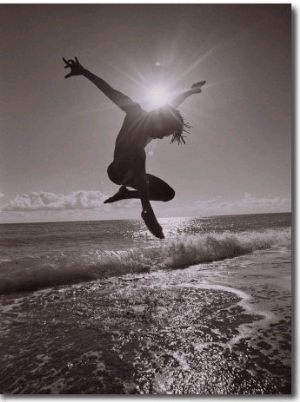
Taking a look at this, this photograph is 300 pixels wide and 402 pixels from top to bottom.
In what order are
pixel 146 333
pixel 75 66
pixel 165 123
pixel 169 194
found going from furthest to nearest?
pixel 146 333 → pixel 169 194 → pixel 75 66 → pixel 165 123

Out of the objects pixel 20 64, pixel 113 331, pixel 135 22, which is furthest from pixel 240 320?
pixel 20 64

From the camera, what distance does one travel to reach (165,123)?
3.92ft

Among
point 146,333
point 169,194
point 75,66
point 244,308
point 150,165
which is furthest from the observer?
point 244,308

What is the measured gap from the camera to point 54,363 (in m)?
2.05

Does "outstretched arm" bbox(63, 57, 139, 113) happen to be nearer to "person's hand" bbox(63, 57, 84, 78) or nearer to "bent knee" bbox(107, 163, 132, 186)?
"person's hand" bbox(63, 57, 84, 78)

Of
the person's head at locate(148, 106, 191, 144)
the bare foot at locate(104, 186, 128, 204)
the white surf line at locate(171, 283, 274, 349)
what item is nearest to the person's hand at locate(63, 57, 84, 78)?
the person's head at locate(148, 106, 191, 144)

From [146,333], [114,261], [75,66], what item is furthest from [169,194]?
[114,261]

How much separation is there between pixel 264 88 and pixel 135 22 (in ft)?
4.55

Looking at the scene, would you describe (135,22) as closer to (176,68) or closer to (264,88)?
(176,68)

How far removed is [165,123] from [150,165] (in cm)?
75

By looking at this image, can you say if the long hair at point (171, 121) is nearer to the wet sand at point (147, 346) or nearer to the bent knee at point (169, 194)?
the bent knee at point (169, 194)

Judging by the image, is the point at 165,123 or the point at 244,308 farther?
the point at 244,308

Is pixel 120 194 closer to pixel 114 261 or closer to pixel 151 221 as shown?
pixel 151 221

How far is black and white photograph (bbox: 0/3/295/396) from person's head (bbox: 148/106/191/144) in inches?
22.6
